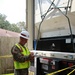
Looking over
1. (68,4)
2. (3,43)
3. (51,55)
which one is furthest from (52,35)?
(3,43)

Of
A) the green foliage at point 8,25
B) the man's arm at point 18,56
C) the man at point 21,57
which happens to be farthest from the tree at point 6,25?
the man's arm at point 18,56

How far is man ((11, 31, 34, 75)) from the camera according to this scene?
3.70 m

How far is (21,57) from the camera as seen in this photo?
144 inches

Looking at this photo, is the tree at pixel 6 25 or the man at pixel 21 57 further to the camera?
the tree at pixel 6 25

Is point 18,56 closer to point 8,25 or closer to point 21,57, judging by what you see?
point 21,57

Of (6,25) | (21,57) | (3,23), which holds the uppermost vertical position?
(3,23)

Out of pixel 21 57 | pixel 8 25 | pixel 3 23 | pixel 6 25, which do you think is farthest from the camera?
pixel 3 23

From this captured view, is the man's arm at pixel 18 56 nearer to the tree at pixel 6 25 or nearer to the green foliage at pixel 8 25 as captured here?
the green foliage at pixel 8 25

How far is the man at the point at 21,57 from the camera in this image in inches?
146

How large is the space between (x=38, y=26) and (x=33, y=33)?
24 cm

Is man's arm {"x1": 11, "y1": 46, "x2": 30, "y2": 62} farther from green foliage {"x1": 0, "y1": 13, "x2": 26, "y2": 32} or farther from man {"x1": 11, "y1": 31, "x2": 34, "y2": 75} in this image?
green foliage {"x1": 0, "y1": 13, "x2": 26, "y2": 32}

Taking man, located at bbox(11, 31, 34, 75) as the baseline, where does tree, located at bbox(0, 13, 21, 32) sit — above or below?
above

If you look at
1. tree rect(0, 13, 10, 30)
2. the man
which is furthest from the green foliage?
the man

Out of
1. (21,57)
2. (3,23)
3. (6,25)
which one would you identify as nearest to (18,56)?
(21,57)
